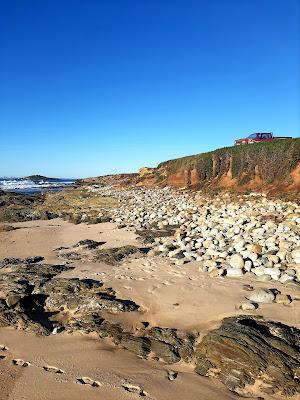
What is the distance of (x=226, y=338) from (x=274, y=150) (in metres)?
17.4

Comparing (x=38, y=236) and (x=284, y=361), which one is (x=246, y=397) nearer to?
(x=284, y=361)

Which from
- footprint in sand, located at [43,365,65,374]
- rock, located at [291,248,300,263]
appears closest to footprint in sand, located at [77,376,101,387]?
footprint in sand, located at [43,365,65,374]

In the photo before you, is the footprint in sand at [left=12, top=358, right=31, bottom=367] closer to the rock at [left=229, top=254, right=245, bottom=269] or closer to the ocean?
the rock at [left=229, top=254, right=245, bottom=269]

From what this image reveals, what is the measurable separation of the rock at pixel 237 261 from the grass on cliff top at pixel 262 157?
1097cm

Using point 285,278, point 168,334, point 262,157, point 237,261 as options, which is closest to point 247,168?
point 262,157

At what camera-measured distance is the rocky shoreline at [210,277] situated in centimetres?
578

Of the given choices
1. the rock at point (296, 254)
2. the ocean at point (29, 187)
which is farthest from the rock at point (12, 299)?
the ocean at point (29, 187)

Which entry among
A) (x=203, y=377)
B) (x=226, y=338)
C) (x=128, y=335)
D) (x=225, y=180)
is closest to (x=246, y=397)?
(x=203, y=377)

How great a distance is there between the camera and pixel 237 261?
33.8 ft

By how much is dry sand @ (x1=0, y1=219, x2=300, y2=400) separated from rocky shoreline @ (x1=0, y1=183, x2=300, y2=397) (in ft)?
0.71

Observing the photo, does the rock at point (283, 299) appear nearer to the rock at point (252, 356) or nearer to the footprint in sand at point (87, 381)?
the rock at point (252, 356)

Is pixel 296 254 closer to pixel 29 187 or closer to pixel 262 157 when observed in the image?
pixel 262 157

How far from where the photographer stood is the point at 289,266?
9797 mm

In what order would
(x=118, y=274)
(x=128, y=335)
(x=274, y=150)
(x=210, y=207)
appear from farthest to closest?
(x=274, y=150) → (x=210, y=207) → (x=118, y=274) → (x=128, y=335)
